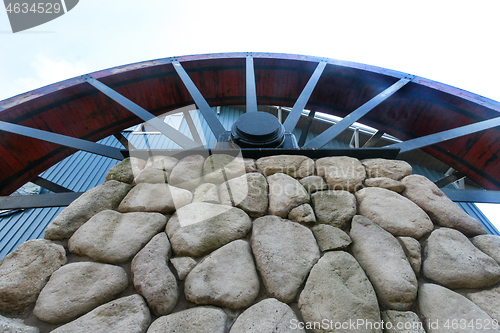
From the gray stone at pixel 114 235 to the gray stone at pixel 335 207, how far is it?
3.77 ft

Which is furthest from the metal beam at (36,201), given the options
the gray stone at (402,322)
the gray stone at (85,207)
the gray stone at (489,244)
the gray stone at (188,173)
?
the gray stone at (489,244)

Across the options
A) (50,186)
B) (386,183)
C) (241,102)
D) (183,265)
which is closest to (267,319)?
(183,265)

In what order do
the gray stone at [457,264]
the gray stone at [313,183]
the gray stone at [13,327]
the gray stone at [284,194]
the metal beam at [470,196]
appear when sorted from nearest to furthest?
1. the gray stone at [13,327]
2. the gray stone at [457,264]
3. the gray stone at [284,194]
4. the gray stone at [313,183]
5. the metal beam at [470,196]

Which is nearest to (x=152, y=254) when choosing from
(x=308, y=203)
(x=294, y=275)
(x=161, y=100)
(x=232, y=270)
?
(x=232, y=270)

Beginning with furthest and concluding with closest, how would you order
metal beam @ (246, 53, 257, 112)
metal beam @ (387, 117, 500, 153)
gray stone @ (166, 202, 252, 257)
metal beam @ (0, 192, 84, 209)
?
1. metal beam @ (246, 53, 257, 112)
2. metal beam @ (387, 117, 500, 153)
3. metal beam @ (0, 192, 84, 209)
4. gray stone @ (166, 202, 252, 257)

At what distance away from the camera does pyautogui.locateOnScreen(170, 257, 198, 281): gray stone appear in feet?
4.60

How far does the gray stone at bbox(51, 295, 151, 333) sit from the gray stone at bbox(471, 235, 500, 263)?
213 centimetres

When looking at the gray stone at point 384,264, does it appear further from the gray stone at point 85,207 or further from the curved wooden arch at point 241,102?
the curved wooden arch at point 241,102

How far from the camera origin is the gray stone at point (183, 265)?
140 centimetres

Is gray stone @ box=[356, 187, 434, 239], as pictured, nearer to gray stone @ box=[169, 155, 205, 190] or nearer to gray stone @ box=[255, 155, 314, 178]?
gray stone @ box=[255, 155, 314, 178]

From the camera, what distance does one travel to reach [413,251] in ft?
4.95

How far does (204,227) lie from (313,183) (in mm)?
966

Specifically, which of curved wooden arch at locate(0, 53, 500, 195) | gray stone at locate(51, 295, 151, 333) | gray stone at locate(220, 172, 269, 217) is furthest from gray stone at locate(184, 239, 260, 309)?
curved wooden arch at locate(0, 53, 500, 195)

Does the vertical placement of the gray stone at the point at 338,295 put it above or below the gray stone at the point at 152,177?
below
